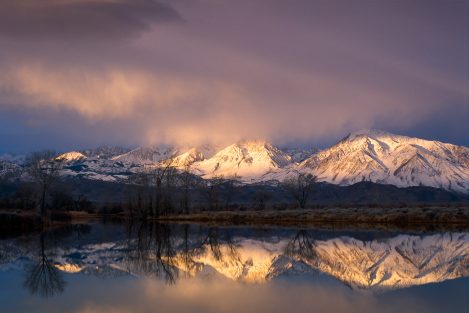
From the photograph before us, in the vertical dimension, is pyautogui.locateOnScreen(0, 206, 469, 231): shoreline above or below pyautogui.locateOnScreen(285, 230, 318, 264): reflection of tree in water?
below

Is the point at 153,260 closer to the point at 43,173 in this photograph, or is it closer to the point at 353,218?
the point at 353,218

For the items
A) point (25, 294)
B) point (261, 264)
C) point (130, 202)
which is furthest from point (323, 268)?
point (130, 202)

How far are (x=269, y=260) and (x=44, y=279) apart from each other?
13149 millimetres

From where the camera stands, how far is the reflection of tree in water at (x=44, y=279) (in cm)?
2283

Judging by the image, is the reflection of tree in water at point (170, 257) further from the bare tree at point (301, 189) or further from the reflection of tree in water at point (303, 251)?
the bare tree at point (301, 189)

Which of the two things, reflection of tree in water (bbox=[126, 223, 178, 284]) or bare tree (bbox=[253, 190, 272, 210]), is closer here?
reflection of tree in water (bbox=[126, 223, 178, 284])

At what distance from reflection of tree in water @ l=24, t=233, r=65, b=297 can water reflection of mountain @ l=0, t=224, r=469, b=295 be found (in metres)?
0.11

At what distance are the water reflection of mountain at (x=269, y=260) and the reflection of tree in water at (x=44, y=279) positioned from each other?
0.37 feet

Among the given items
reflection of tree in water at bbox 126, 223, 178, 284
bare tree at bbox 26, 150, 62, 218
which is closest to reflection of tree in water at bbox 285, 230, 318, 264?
reflection of tree in water at bbox 126, 223, 178, 284

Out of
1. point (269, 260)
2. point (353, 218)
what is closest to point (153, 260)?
point (269, 260)

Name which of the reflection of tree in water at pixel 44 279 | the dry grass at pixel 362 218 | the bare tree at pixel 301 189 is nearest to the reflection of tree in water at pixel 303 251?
the reflection of tree in water at pixel 44 279

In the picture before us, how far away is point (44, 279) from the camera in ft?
85.7

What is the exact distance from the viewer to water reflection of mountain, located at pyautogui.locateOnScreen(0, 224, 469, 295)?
26297 mm

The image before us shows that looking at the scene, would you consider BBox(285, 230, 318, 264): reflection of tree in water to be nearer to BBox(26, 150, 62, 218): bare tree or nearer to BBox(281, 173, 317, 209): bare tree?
BBox(26, 150, 62, 218): bare tree
